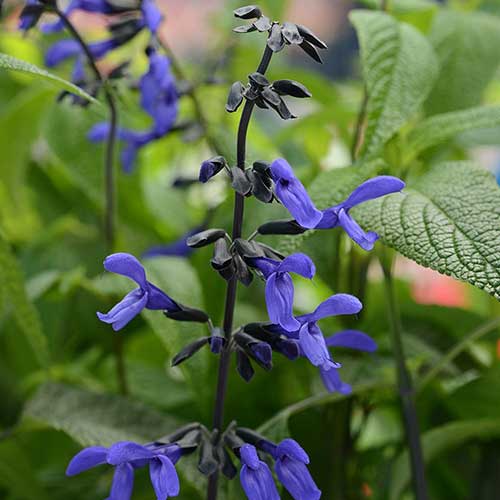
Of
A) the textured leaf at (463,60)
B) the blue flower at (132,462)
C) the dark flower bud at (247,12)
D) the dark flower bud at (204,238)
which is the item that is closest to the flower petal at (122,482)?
the blue flower at (132,462)

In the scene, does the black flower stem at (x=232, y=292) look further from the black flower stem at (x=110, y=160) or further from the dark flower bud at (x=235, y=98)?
the black flower stem at (x=110, y=160)

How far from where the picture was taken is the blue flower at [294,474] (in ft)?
1.17

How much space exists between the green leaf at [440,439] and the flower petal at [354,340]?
12 centimetres

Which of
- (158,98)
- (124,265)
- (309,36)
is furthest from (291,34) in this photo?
(158,98)

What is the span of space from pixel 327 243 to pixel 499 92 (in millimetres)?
568

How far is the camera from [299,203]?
34 cm

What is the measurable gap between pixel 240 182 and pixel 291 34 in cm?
7

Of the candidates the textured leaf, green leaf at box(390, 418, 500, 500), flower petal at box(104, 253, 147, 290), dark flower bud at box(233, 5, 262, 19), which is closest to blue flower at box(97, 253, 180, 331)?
flower petal at box(104, 253, 147, 290)

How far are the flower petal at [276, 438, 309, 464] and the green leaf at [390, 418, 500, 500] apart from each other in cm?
18

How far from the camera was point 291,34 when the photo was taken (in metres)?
0.35

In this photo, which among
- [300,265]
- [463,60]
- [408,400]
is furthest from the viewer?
[463,60]

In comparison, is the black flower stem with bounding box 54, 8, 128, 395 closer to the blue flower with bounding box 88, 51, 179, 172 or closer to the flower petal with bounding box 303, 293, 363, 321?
the blue flower with bounding box 88, 51, 179, 172

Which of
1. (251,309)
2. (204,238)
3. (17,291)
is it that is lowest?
(251,309)

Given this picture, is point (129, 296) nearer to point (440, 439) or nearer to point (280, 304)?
point (280, 304)
